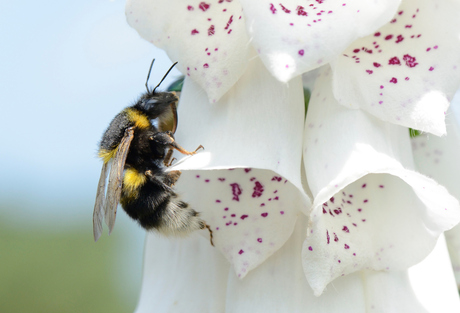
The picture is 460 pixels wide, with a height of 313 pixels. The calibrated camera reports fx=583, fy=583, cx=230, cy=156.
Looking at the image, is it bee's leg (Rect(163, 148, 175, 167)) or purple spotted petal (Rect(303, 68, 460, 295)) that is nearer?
purple spotted petal (Rect(303, 68, 460, 295))

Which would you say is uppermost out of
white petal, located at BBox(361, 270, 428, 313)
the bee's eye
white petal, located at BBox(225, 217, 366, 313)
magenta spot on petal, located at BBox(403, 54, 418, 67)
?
magenta spot on petal, located at BBox(403, 54, 418, 67)

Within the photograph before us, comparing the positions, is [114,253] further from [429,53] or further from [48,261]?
[429,53]

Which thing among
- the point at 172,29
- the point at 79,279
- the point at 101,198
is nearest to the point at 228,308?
the point at 101,198

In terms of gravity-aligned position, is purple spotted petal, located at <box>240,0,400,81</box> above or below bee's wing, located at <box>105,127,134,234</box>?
above

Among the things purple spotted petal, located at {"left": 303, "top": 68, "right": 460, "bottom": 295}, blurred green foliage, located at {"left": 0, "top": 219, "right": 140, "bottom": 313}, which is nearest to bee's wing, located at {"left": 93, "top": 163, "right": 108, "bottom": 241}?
purple spotted petal, located at {"left": 303, "top": 68, "right": 460, "bottom": 295}

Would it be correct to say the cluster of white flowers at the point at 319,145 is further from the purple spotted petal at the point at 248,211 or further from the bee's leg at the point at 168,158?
the bee's leg at the point at 168,158

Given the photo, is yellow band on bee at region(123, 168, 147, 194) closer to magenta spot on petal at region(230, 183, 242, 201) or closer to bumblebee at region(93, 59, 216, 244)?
bumblebee at region(93, 59, 216, 244)
